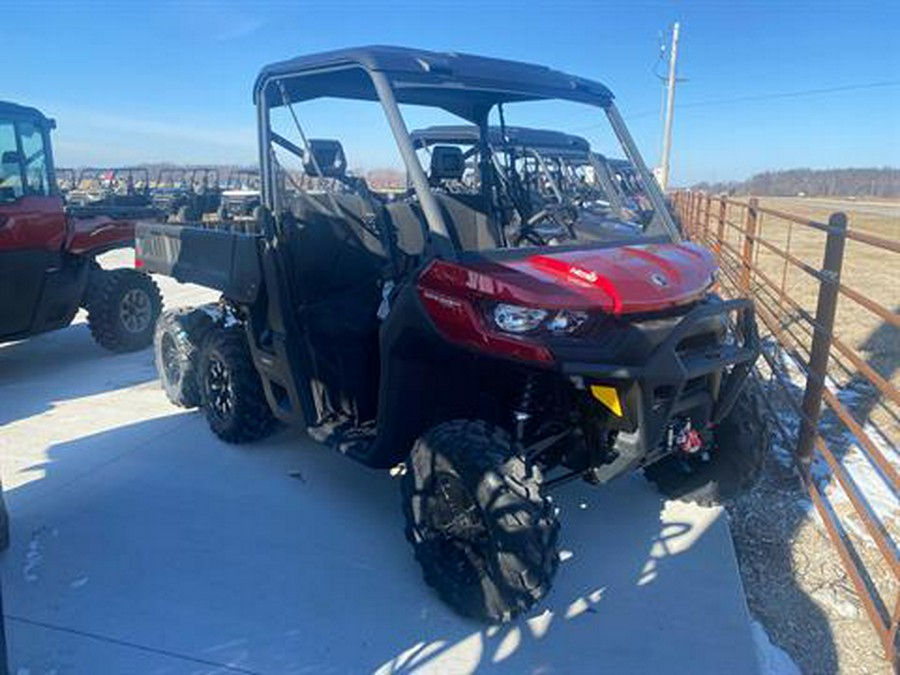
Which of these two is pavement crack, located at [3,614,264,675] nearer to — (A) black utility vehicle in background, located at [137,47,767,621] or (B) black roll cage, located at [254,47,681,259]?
(A) black utility vehicle in background, located at [137,47,767,621]

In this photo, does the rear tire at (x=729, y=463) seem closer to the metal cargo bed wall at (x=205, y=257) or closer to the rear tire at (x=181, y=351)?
the metal cargo bed wall at (x=205, y=257)

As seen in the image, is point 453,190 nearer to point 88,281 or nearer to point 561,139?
point 88,281

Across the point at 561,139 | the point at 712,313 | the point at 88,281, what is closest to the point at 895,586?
the point at 712,313

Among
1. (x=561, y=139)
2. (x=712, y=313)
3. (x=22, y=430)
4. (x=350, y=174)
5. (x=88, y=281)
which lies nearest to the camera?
(x=712, y=313)

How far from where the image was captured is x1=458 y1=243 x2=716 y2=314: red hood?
241cm

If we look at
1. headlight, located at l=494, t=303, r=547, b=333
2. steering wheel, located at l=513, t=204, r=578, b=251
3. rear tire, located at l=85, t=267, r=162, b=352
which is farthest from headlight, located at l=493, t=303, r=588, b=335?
rear tire, located at l=85, t=267, r=162, b=352

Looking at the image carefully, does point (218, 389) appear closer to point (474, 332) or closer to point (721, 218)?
point (474, 332)

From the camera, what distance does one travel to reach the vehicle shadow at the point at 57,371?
17.1ft

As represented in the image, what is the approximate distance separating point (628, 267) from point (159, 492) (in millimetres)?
2670

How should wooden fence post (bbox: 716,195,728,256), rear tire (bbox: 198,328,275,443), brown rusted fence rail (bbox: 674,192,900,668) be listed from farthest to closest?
wooden fence post (bbox: 716,195,728,256) < rear tire (bbox: 198,328,275,443) < brown rusted fence rail (bbox: 674,192,900,668)

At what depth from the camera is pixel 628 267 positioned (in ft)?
8.61

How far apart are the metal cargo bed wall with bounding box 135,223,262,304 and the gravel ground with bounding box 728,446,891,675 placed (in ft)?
8.92

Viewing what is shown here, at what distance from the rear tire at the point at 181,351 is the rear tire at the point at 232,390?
430 mm

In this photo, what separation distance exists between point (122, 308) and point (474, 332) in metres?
5.12
